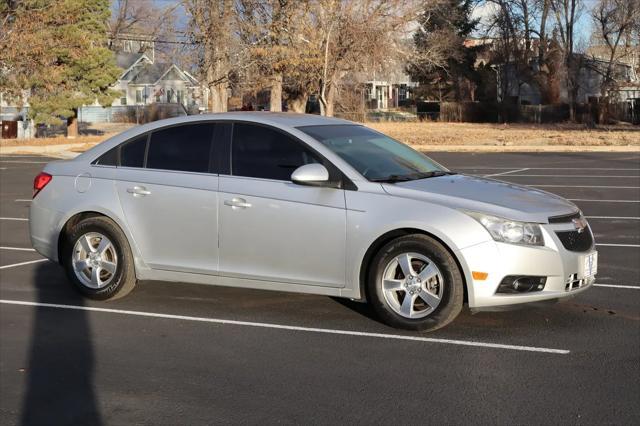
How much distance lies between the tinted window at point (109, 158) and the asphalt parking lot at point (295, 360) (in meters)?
1.26

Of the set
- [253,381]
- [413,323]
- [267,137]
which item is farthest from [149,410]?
[267,137]

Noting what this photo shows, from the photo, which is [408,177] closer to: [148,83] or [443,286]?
[443,286]

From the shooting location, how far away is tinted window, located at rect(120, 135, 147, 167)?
7.91m

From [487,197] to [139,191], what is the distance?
3.03 meters

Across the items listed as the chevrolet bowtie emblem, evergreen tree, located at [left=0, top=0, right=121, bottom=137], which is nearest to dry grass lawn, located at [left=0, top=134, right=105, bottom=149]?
evergreen tree, located at [left=0, top=0, right=121, bottom=137]

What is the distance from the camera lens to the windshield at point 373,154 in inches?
280

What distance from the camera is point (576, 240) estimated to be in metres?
6.79

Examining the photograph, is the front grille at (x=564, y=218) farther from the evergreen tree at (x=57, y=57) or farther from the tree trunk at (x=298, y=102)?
the tree trunk at (x=298, y=102)

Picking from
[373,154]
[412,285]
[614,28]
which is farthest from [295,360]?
[614,28]

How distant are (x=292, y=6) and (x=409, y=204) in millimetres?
31095

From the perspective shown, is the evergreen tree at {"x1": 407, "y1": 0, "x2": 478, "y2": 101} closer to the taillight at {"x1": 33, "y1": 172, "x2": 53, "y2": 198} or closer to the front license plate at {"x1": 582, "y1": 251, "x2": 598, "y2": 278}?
the taillight at {"x1": 33, "y1": 172, "x2": 53, "y2": 198}

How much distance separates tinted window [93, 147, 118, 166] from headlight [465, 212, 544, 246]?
3.38m

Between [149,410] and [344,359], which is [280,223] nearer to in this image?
[344,359]

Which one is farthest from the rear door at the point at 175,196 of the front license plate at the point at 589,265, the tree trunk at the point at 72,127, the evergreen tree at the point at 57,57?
the tree trunk at the point at 72,127
